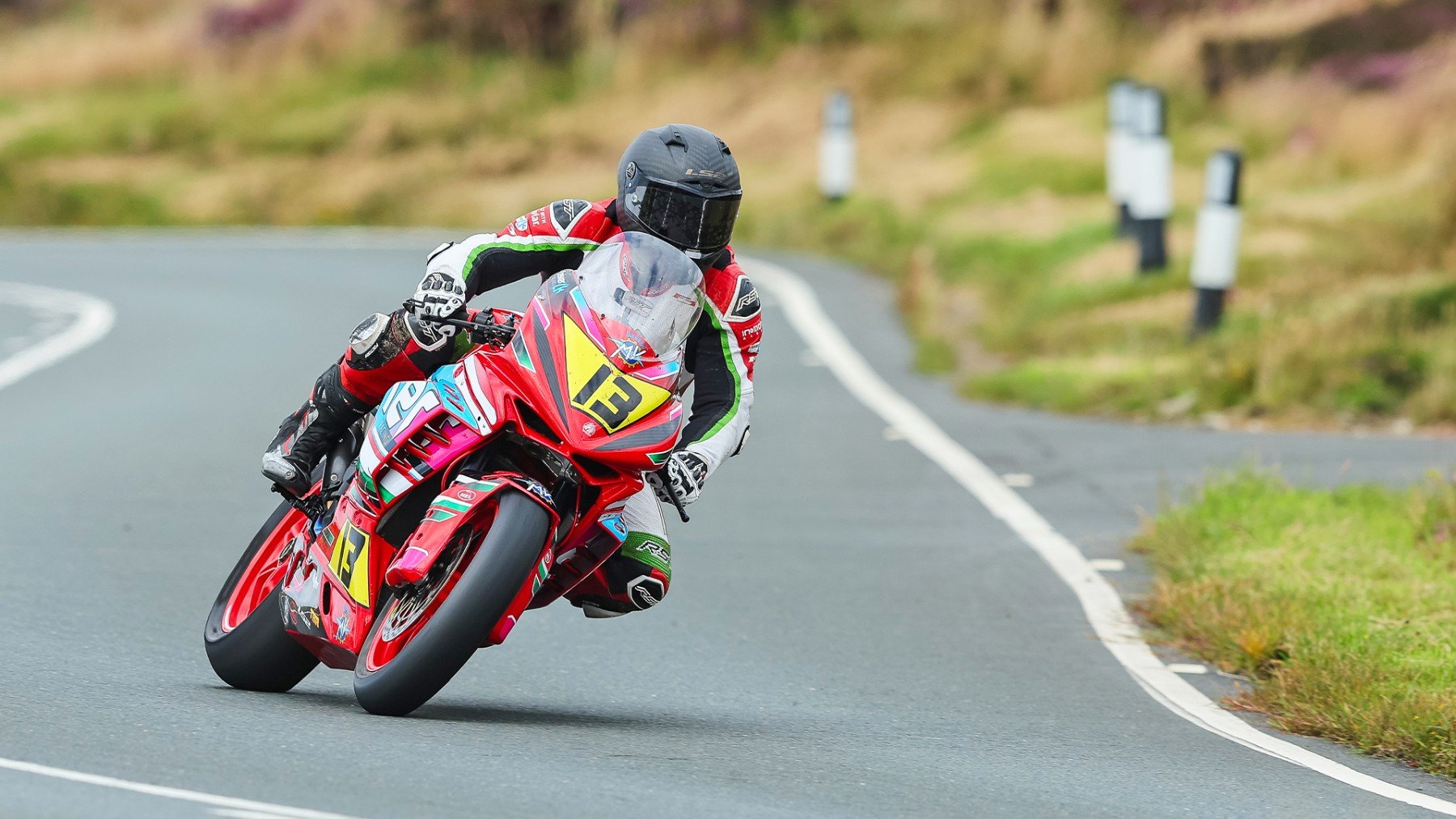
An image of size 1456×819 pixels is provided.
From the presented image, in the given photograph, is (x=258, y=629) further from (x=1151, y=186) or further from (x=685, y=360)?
(x=1151, y=186)

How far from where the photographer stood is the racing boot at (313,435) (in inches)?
251

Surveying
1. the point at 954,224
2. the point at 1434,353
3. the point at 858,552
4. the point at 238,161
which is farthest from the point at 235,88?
the point at 858,552

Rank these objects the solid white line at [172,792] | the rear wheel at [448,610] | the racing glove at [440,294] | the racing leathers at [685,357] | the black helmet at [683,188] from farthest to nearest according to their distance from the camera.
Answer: the racing leathers at [685,357] < the racing glove at [440,294] < the black helmet at [683,188] < the rear wheel at [448,610] < the solid white line at [172,792]

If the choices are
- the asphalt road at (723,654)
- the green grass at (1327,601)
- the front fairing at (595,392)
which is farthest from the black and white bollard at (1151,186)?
the front fairing at (595,392)

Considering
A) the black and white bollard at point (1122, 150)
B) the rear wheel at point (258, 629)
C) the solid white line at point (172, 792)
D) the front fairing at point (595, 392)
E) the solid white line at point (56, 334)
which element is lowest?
the solid white line at point (56, 334)

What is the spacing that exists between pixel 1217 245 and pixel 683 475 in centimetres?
882

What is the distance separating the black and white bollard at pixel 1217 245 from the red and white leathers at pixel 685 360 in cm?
826

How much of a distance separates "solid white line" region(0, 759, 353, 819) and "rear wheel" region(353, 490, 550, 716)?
34.0 inches

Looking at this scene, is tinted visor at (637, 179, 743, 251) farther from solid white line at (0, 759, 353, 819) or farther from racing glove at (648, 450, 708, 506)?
solid white line at (0, 759, 353, 819)

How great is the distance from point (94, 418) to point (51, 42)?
2567 centimetres

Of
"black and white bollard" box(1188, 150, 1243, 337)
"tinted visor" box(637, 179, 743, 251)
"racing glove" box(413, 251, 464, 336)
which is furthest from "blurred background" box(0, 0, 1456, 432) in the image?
"racing glove" box(413, 251, 464, 336)

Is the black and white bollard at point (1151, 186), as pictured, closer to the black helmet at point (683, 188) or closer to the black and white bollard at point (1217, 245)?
the black and white bollard at point (1217, 245)

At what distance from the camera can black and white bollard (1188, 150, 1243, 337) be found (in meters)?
14.0

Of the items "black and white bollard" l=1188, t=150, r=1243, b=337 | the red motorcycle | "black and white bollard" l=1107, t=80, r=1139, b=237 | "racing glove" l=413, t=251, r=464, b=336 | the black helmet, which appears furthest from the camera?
"black and white bollard" l=1107, t=80, r=1139, b=237
